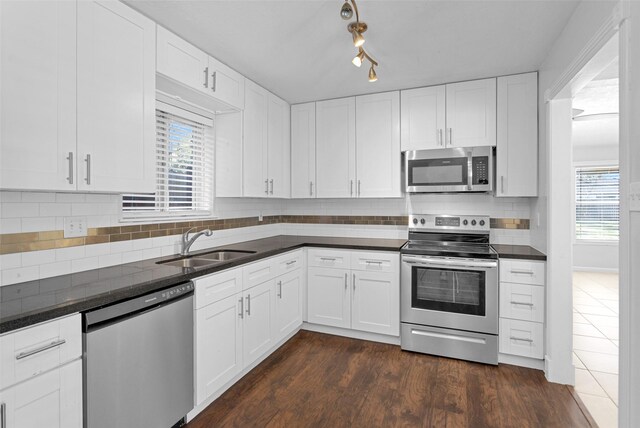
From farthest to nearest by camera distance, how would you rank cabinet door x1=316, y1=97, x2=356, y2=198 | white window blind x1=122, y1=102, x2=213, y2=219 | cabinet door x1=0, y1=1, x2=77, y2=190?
cabinet door x1=316, y1=97, x2=356, y2=198 < white window blind x1=122, y1=102, x2=213, y2=219 < cabinet door x1=0, y1=1, x2=77, y2=190

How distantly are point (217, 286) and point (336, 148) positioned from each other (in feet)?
6.93

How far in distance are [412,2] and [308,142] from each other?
2056mm

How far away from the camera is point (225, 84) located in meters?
2.77

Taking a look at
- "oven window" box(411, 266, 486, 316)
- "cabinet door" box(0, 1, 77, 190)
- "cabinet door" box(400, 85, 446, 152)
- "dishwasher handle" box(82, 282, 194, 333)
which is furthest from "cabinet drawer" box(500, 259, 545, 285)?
"cabinet door" box(0, 1, 77, 190)

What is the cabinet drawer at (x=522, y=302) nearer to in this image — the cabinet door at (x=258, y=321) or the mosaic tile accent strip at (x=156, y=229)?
the mosaic tile accent strip at (x=156, y=229)

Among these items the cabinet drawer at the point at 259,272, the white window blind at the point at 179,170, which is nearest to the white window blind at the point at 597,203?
the cabinet drawer at the point at 259,272

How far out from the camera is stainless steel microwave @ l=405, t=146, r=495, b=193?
314 cm

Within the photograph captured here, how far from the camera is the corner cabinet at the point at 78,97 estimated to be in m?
1.42

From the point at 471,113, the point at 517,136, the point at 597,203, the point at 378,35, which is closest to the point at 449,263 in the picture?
the point at 517,136

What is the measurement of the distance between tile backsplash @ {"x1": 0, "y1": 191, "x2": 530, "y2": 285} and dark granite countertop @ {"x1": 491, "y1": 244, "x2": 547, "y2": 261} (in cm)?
26

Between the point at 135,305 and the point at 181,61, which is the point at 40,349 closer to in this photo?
the point at 135,305

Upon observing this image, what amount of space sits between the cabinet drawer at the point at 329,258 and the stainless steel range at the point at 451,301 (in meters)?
0.56

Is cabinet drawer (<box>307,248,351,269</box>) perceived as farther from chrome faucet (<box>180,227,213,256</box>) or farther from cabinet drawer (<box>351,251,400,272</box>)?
chrome faucet (<box>180,227,213,256</box>)

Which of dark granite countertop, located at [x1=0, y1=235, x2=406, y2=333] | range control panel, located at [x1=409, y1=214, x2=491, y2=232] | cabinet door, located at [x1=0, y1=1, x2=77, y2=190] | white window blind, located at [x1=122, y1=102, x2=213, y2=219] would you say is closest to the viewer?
dark granite countertop, located at [x1=0, y1=235, x2=406, y2=333]
